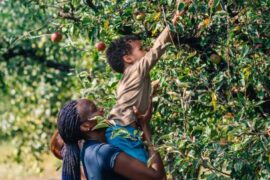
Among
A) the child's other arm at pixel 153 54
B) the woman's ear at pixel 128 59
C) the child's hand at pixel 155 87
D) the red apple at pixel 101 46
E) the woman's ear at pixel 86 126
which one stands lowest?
the child's hand at pixel 155 87

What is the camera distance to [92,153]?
179 inches

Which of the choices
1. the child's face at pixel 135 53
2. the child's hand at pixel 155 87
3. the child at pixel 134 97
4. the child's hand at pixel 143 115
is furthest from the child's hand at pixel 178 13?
the child's hand at pixel 155 87

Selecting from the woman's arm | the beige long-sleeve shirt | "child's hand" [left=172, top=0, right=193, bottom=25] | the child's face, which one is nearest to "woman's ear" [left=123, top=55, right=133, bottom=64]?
the child's face

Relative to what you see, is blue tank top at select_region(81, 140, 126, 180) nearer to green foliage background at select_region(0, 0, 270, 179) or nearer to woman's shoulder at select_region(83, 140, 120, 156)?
woman's shoulder at select_region(83, 140, 120, 156)

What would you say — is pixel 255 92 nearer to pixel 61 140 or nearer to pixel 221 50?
pixel 221 50

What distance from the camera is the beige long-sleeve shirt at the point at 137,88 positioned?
4.68m

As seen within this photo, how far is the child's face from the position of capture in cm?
494

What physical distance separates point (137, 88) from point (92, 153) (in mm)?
389

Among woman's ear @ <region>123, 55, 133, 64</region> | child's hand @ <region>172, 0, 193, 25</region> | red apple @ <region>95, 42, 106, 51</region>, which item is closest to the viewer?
child's hand @ <region>172, 0, 193, 25</region>

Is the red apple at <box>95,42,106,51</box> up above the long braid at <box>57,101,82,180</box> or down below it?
above

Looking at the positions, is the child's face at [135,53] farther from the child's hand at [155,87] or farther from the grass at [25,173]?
the grass at [25,173]

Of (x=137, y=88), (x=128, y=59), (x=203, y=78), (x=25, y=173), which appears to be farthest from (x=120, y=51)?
(x=25, y=173)

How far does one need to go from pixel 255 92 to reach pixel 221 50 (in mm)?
290

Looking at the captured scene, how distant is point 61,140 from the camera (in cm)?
515
